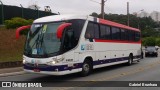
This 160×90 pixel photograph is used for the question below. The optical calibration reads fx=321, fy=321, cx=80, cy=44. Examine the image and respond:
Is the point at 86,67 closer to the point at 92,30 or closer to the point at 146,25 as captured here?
the point at 92,30

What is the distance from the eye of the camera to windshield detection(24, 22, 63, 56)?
1405 centimetres

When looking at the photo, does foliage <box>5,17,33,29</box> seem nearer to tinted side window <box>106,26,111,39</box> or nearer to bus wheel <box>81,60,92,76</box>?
tinted side window <box>106,26,111,39</box>

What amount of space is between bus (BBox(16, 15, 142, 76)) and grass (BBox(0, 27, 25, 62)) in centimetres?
770

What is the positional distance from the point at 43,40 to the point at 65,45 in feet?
3.30

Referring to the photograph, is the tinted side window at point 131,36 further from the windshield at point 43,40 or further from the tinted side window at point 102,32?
the windshield at point 43,40

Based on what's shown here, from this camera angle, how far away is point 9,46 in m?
27.6

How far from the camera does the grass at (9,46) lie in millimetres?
24325

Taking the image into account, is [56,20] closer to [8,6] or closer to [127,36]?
[127,36]

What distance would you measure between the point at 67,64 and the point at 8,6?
23064mm

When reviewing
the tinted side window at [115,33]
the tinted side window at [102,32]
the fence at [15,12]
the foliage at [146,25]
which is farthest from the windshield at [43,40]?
the foliage at [146,25]

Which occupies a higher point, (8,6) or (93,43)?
(8,6)

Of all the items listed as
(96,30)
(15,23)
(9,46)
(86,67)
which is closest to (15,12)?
(15,23)

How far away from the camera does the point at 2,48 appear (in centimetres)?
2623

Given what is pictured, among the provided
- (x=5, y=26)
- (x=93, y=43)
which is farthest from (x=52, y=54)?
(x=5, y=26)
